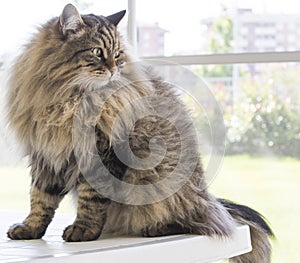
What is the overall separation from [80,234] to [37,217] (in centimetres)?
14

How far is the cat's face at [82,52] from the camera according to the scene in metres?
1.39

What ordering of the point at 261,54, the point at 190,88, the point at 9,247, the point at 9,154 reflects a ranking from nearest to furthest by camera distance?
1. the point at 9,247
2. the point at 9,154
3. the point at 261,54
4. the point at 190,88

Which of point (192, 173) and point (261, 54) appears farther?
point (261, 54)

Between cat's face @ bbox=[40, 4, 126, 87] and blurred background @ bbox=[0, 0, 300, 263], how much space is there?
129 cm

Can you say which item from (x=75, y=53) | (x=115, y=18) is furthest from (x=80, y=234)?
(x=115, y=18)

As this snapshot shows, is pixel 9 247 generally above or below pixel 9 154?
below

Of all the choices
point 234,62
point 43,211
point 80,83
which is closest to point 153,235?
point 43,211

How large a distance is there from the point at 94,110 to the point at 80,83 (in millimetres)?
64

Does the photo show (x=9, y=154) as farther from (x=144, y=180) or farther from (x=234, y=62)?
(x=234, y=62)

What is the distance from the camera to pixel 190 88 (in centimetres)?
275

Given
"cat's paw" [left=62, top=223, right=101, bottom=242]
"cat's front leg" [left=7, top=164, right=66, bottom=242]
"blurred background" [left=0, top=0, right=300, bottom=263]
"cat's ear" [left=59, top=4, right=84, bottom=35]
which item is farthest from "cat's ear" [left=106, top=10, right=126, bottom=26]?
"blurred background" [left=0, top=0, right=300, bottom=263]

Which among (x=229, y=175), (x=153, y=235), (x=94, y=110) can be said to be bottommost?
(x=229, y=175)

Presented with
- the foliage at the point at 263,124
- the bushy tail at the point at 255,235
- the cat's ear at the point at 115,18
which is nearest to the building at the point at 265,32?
the foliage at the point at 263,124

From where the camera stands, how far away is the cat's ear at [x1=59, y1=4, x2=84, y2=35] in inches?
54.7
